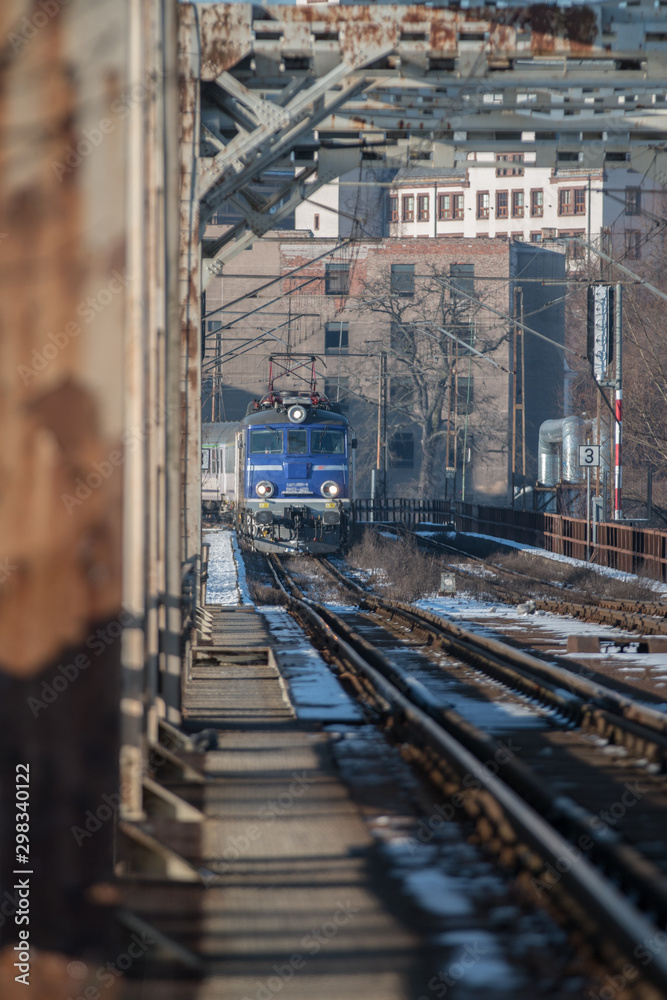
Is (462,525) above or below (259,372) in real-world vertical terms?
below

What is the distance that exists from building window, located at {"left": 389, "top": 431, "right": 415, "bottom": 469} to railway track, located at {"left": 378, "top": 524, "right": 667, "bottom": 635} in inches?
1548

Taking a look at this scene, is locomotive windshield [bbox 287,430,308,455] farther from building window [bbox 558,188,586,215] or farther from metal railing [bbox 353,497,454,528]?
building window [bbox 558,188,586,215]

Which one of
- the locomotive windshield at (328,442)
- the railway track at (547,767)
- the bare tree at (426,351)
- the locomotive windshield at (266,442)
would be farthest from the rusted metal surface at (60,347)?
the bare tree at (426,351)

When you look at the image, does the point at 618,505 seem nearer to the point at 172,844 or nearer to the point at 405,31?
the point at 405,31

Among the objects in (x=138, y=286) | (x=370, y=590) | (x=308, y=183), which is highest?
(x=308, y=183)

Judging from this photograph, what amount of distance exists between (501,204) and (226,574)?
211 feet

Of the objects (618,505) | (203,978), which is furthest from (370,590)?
(203,978)

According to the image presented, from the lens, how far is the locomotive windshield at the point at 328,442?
2789 cm

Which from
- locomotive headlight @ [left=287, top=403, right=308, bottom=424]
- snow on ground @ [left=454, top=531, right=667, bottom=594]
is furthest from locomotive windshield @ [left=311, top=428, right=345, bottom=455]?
snow on ground @ [left=454, top=531, right=667, bottom=594]

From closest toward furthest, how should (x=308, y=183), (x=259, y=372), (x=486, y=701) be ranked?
(x=486, y=701), (x=308, y=183), (x=259, y=372)

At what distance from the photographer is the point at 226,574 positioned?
23.8 meters

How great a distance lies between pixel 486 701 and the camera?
365 inches

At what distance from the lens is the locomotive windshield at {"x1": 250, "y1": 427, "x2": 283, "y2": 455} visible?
27797 millimetres

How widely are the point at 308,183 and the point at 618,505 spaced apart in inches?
663
